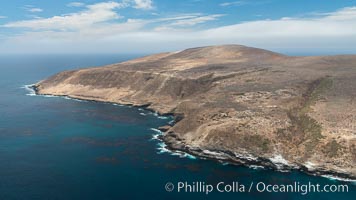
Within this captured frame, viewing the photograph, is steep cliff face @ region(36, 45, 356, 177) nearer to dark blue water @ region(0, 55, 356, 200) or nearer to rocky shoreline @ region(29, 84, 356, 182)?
rocky shoreline @ region(29, 84, 356, 182)

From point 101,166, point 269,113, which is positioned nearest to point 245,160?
point 269,113

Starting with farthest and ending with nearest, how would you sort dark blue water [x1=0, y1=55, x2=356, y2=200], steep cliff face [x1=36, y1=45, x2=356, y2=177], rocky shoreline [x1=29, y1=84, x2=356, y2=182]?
steep cliff face [x1=36, y1=45, x2=356, y2=177]
rocky shoreline [x1=29, y1=84, x2=356, y2=182]
dark blue water [x1=0, y1=55, x2=356, y2=200]

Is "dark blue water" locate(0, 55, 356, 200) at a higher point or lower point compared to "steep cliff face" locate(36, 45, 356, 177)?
lower

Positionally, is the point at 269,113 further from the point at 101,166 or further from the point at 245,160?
the point at 101,166

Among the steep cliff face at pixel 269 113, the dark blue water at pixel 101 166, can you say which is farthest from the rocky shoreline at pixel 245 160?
the dark blue water at pixel 101 166

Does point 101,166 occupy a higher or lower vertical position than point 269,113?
lower

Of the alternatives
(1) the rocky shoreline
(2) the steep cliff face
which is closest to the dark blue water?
(1) the rocky shoreline
